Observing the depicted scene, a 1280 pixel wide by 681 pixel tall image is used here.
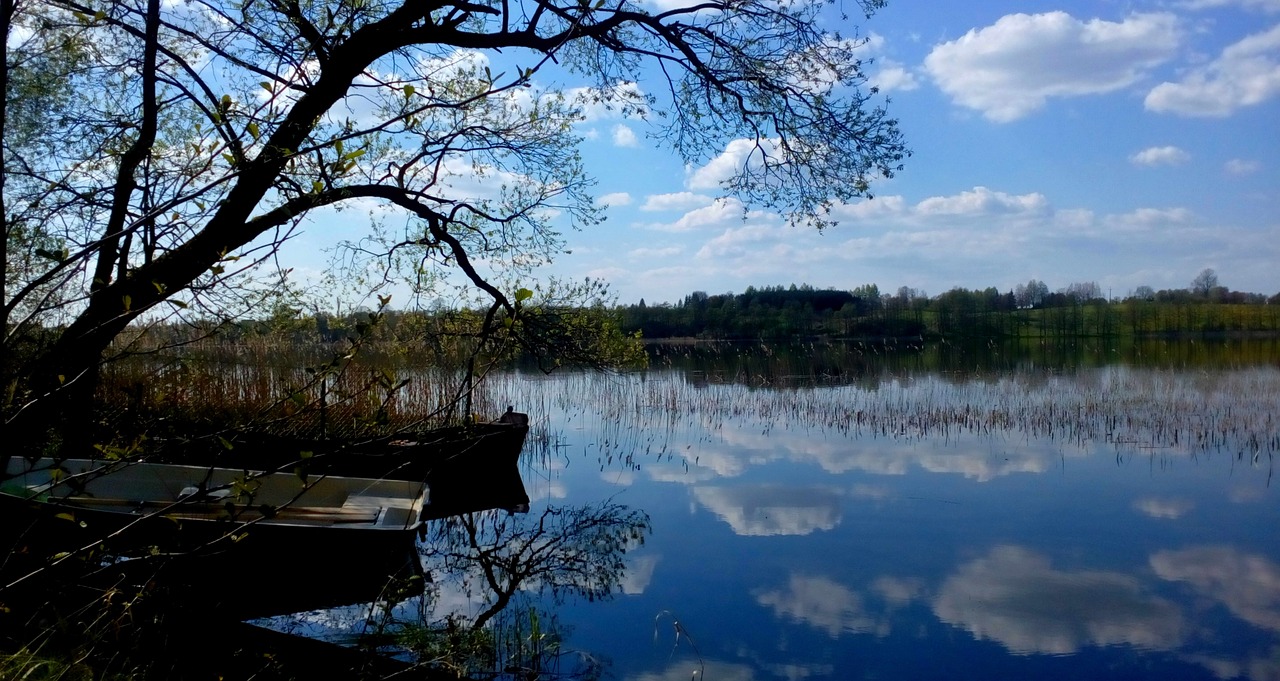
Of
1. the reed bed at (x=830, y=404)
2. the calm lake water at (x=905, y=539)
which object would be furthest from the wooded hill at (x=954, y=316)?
the calm lake water at (x=905, y=539)

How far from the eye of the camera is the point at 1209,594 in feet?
23.8

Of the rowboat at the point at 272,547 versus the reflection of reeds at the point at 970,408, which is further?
the reflection of reeds at the point at 970,408

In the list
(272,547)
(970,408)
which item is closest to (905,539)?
(272,547)

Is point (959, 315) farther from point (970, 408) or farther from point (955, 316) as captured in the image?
point (970, 408)

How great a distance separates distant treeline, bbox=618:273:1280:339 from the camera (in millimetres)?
50938

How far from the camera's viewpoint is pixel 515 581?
297 inches

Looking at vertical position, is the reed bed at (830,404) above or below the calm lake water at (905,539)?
above

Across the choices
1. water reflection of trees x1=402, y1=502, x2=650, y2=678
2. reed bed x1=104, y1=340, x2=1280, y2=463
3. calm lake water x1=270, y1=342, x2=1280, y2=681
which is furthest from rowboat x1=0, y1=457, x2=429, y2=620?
reed bed x1=104, y1=340, x2=1280, y2=463

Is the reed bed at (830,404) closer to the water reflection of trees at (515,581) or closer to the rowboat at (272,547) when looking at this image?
the water reflection of trees at (515,581)

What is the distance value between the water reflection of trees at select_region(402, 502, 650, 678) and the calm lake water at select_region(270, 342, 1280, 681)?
4cm

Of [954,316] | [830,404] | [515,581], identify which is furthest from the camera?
[954,316]

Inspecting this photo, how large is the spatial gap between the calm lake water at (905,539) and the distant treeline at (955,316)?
99.9 feet

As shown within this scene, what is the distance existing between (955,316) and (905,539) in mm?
49131

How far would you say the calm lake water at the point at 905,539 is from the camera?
243 inches
